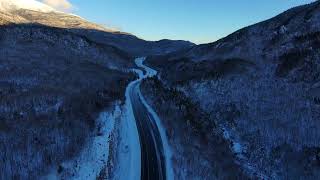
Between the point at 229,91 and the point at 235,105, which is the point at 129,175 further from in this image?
the point at 229,91

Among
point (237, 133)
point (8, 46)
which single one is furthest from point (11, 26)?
point (237, 133)

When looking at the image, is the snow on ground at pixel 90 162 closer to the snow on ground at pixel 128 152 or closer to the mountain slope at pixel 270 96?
the snow on ground at pixel 128 152

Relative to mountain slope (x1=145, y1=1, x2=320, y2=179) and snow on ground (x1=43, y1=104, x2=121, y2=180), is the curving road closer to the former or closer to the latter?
snow on ground (x1=43, y1=104, x2=121, y2=180)

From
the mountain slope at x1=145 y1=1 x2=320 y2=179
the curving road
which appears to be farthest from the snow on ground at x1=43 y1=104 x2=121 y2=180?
the mountain slope at x1=145 y1=1 x2=320 y2=179

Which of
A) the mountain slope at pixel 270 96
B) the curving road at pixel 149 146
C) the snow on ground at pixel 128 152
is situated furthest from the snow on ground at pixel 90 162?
the mountain slope at pixel 270 96

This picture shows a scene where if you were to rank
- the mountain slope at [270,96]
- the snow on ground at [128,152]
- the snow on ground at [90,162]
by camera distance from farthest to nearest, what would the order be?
the mountain slope at [270,96]
the snow on ground at [128,152]
the snow on ground at [90,162]

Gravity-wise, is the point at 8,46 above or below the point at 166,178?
above

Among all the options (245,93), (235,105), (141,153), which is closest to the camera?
(141,153)
